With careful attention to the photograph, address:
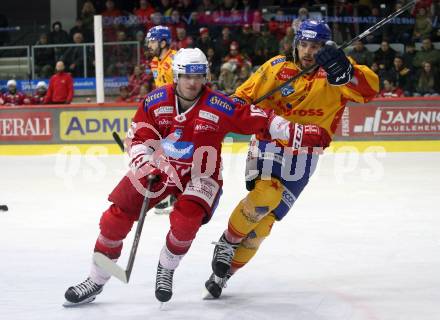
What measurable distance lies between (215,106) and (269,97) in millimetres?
587

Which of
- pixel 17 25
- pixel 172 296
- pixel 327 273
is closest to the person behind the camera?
pixel 172 296

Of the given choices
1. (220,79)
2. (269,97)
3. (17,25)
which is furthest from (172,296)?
(17,25)

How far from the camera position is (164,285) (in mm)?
3617

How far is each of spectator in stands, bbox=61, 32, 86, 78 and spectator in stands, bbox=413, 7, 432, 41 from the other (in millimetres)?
4668

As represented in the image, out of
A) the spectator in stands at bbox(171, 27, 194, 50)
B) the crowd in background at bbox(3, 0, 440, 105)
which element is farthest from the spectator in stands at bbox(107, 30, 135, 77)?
the spectator in stands at bbox(171, 27, 194, 50)

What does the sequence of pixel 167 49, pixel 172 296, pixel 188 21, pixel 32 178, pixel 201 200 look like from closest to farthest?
pixel 201 200 < pixel 172 296 < pixel 167 49 < pixel 32 178 < pixel 188 21

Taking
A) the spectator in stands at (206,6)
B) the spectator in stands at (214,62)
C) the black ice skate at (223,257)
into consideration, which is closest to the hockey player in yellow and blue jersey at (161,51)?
the black ice skate at (223,257)

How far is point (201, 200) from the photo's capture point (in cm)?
353

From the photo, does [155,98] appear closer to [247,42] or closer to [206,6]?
[247,42]

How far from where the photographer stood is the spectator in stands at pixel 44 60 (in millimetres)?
12094

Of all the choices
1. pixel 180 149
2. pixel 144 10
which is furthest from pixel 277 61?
pixel 144 10

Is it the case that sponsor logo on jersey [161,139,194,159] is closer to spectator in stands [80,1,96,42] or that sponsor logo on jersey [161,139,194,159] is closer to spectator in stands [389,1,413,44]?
spectator in stands [389,1,413,44]

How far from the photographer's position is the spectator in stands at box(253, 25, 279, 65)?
37.3 feet

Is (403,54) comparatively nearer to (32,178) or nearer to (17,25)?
(32,178)
